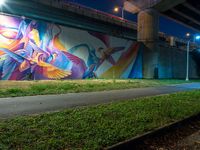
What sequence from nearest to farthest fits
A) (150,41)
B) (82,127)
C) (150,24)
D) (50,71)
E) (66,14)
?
1. (82,127)
2. (50,71)
3. (66,14)
4. (150,41)
5. (150,24)

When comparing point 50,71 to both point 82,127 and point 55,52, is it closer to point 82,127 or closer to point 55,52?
point 55,52

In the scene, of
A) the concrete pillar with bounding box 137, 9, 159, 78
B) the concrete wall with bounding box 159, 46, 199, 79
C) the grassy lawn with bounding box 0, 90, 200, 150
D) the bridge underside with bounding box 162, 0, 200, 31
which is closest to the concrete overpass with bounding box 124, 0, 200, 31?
the bridge underside with bounding box 162, 0, 200, 31

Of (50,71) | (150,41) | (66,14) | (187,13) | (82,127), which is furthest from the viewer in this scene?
(187,13)

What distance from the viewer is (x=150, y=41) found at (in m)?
37.7

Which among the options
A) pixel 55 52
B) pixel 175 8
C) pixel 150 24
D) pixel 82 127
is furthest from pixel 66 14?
pixel 82 127

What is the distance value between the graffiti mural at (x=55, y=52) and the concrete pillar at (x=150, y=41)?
14.8 ft

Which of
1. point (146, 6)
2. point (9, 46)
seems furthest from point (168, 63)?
point (9, 46)

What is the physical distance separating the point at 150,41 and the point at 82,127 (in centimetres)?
3343

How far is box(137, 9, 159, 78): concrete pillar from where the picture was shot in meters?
37.5

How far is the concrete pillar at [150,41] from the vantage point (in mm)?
37469

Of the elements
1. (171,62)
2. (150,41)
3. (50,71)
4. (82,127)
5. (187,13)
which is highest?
(187,13)

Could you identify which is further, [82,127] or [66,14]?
[66,14]

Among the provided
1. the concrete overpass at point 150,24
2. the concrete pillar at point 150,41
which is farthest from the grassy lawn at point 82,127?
the concrete overpass at point 150,24

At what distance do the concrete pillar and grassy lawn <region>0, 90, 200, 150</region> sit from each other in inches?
1156
